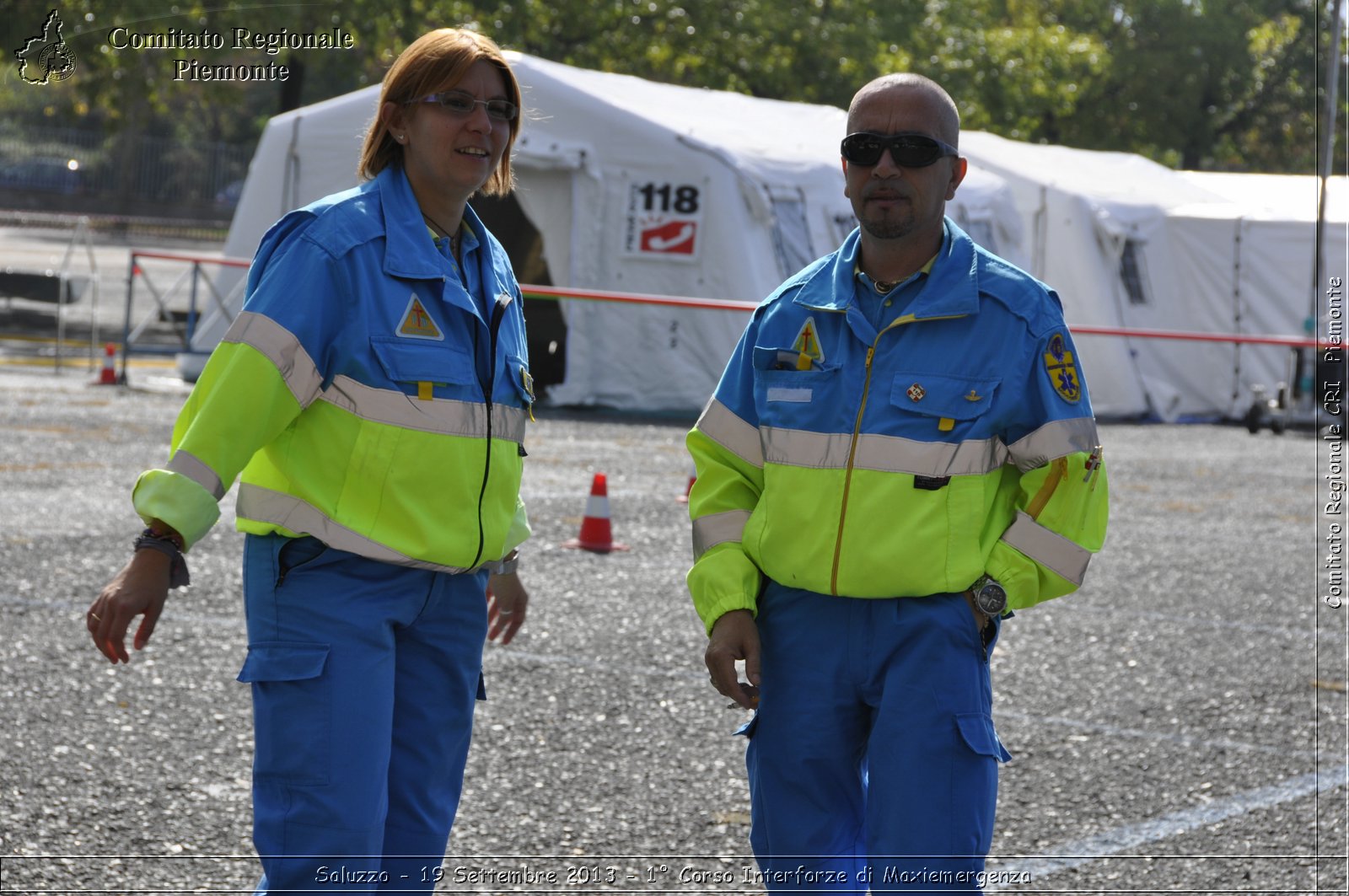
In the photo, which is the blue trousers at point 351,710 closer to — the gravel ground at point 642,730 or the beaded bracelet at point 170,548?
the beaded bracelet at point 170,548

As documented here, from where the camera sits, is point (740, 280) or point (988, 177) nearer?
point (740, 280)

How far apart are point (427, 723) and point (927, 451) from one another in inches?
42.2

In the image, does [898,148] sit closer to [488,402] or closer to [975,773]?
[488,402]

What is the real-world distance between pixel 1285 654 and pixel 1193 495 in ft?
20.0

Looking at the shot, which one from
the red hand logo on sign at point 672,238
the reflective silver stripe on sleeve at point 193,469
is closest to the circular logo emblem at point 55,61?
the reflective silver stripe on sleeve at point 193,469

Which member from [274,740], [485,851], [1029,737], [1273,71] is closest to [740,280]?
[1029,737]

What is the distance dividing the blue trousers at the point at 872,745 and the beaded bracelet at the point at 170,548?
1090 millimetres

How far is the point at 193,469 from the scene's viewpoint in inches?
115

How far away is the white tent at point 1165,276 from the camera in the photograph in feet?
71.6

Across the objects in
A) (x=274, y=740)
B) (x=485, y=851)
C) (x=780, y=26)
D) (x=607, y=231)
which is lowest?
(x=485, y=851)

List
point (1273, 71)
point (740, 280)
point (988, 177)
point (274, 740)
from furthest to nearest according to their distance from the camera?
1. point (1273, 71)
2. point (988, 177)
3. point (740, 280)
4. point (274, 740)

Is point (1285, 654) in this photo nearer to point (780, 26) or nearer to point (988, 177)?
point (988, 177)

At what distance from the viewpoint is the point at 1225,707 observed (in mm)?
6594

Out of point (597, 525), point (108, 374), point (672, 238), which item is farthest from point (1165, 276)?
point (597, 525)
